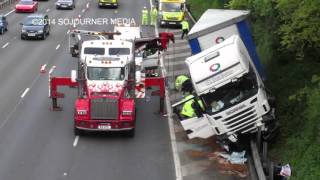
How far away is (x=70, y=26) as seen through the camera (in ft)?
168

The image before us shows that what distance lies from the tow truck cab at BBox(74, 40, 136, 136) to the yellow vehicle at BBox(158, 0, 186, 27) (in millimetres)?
24366

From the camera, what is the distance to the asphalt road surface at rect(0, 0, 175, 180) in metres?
19.7

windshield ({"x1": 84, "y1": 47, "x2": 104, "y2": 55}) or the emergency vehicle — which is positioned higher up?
windshield ({"x1": 84, "y1": 47, "x2": 104, "y2": 55})

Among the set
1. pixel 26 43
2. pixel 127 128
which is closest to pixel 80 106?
pixel 127 128

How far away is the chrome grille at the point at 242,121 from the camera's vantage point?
66.1ft

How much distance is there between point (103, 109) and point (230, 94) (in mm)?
4798

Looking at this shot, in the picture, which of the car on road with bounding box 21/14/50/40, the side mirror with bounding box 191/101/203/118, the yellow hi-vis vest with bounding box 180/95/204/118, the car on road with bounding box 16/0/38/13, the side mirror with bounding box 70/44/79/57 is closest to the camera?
the side mirror with bounding box 191/101/203/118

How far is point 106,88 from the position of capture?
23469 millimetres

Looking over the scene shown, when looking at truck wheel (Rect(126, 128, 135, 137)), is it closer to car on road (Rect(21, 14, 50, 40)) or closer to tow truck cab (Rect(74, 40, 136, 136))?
tow truck cab (Rect(74, 40, 136, 136))

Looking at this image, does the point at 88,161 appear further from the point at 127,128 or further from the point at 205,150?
the point at 205,150

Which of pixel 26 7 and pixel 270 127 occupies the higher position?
pixel 270 127

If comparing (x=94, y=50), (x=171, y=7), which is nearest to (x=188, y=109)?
(x=94, y=50)

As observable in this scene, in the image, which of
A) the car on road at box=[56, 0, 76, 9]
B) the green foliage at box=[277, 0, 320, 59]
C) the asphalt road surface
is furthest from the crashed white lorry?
the car on road at box=[56, 0, 76, 9]

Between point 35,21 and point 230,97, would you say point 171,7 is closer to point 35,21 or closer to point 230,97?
point 35,21
